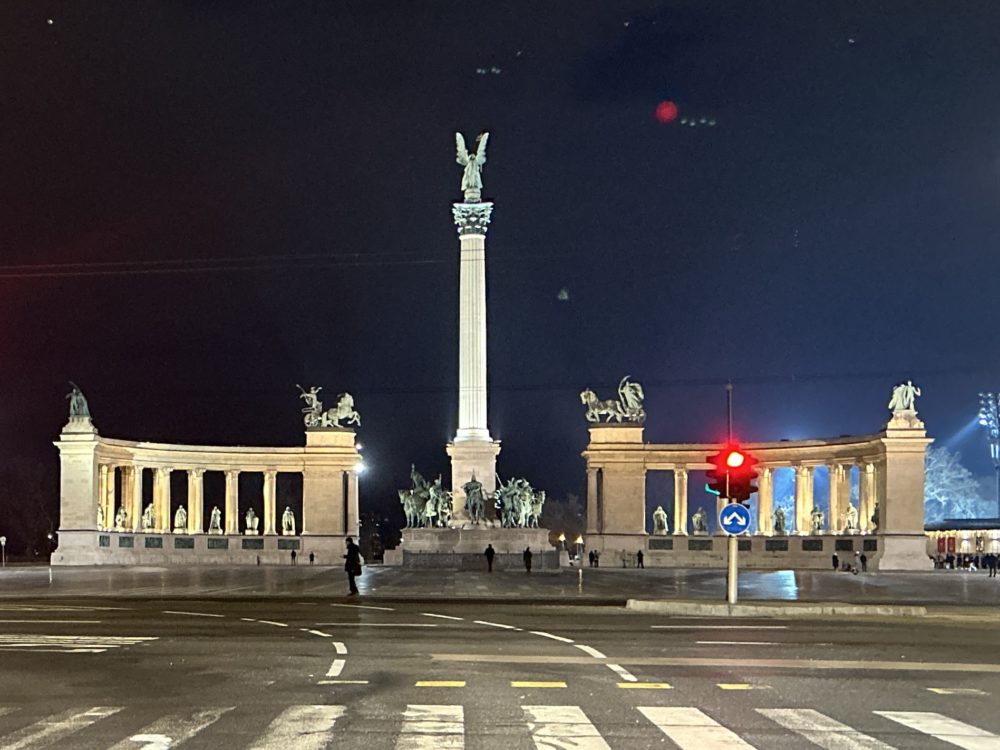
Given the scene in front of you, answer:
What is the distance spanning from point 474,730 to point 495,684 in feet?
12.7

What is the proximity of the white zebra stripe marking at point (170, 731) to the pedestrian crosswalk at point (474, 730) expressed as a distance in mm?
10

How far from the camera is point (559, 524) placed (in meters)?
165

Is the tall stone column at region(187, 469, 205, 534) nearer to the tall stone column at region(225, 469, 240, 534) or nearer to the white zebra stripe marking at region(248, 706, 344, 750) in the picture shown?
the tall stone column at region(225, 469, 240, 534)

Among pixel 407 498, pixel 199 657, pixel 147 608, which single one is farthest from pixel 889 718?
pixel 407 498

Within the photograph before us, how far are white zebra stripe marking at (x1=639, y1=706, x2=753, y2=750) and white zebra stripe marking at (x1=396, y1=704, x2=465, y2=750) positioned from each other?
213 cm

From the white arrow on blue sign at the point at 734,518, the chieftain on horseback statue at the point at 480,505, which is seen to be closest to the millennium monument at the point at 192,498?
the chieftain on horseback statue at the point at 480,505

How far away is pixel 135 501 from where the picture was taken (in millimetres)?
95875

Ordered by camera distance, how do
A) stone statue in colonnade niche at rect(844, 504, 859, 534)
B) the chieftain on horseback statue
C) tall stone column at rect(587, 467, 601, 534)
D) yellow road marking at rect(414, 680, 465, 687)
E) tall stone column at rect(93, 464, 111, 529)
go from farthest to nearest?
tall stone column at rect(587, 467, 601, 534) → tall stone column at rect(93, 464, 111, 529) → stone statue in colonnade niche at rect(844, 504, 859, 534) → the chieftain on horseback statue → yellow road marking at rect(414, 680, 465, 687)

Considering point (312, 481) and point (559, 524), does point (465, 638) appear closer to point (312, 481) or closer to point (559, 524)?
point (312, 481)

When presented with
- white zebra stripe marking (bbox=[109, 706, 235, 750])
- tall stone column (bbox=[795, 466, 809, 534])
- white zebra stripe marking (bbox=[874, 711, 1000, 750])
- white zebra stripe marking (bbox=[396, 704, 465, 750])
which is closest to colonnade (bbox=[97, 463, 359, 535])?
tall stone column (bbox=[795, 466, 809, 534])

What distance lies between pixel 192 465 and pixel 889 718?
86.2m

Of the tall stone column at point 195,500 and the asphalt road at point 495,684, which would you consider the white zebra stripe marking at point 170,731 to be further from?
the tall stone column at point 195,500

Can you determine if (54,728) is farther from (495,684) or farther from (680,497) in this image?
(680,497)

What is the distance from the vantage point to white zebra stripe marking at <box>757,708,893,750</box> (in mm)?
12945
